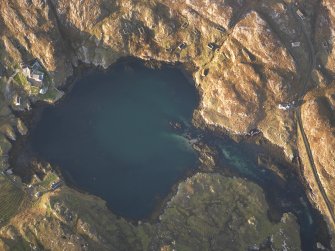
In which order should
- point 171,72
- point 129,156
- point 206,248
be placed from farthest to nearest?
point 171,72 < point 129,156 < point 206,248

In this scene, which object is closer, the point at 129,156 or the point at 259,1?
the point at 129,156

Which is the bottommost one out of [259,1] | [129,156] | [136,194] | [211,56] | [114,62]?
[136,194]

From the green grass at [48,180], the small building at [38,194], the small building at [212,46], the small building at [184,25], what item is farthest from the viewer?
the small building at [184,25]

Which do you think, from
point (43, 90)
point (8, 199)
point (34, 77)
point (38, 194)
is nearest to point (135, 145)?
point (38, 194)

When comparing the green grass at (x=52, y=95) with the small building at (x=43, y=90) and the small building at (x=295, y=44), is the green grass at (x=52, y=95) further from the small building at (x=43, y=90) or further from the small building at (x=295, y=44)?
the small building at (x=295, y=44)

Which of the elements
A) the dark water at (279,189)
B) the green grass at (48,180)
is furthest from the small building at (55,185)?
the dark water at (279,189)

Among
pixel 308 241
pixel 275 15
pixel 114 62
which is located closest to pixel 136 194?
pixel 114 62

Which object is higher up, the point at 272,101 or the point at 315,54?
the point at 315,54

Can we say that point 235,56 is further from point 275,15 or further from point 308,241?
point 308,241
